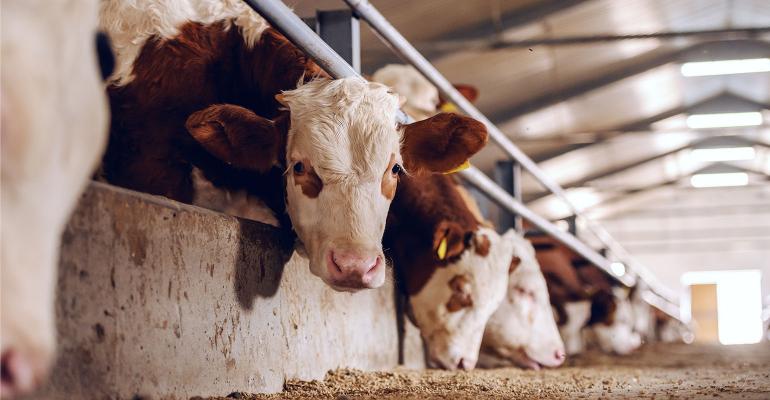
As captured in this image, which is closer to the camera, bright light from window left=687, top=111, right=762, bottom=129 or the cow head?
the cow head

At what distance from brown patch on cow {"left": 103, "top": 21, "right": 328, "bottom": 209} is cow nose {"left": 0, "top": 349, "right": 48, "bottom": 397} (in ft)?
7.27

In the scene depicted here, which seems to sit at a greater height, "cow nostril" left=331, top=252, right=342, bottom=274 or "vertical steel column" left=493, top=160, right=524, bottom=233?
"vertical steel column" left=493, top=160, right=524, bottom=233

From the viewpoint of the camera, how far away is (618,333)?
9.95 m

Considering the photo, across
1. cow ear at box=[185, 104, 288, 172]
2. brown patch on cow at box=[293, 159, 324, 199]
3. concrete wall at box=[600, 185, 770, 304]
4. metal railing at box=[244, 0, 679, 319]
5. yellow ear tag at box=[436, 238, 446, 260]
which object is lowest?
yellow ear tag at box=[436, 238, 446, 260]

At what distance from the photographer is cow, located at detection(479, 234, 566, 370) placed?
580 centimetres

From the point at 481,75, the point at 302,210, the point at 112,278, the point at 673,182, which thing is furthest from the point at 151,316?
the point at 673,182

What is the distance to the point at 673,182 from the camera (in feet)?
87.0

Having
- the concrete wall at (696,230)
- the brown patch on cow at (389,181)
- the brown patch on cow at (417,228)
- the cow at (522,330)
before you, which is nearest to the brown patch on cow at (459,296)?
the brown patch on cow at (417,228)

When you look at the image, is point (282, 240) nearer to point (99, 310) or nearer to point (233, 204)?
point (233, 204)

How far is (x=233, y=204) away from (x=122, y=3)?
940 millimetres

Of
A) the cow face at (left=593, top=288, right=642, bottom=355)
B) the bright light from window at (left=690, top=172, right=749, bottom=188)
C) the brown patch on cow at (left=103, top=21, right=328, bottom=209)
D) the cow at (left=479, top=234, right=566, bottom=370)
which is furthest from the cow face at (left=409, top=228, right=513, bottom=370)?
the bright light from window at (left=690, top=172, right=749, bottom=188)

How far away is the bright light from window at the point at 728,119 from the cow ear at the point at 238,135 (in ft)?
56.6

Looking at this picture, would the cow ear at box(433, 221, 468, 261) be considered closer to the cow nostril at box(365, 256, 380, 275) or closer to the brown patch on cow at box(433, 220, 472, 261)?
the brown patch on cow at box(433, 220, 472, 261)

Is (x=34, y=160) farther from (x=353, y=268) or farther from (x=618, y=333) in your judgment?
(x=618, y=333)
